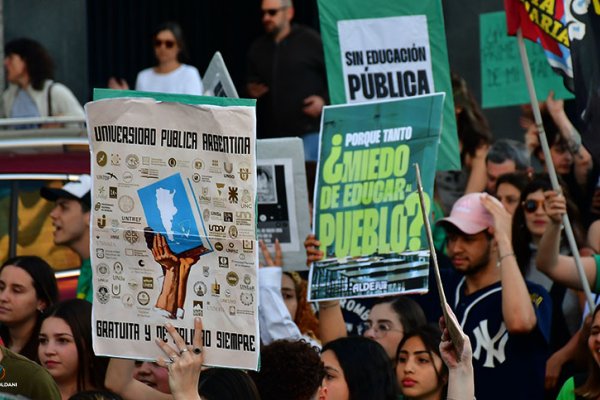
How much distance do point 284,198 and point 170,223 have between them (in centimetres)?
271

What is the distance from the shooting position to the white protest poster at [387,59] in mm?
10133

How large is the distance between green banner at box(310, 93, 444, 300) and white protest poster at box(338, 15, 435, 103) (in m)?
0.86

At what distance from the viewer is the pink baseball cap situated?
29.9 ft

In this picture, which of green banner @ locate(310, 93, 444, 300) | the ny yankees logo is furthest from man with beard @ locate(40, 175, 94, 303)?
the ny yankees logo

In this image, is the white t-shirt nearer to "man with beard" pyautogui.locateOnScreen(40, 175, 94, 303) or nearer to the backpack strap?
the backpack strap

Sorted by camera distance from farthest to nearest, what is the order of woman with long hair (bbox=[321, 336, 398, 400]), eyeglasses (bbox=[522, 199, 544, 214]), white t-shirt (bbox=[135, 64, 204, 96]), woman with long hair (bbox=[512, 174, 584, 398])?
white t-shirt (bbox=[135, 64, 204, 96])
eyeglasses (bbox=[522, 199, 544, 214])
woman with long hair (bbox=[512, 174, 584, 398])
woman with long hair (bbox=[321, 336, 398, 400])

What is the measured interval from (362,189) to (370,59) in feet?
4.18

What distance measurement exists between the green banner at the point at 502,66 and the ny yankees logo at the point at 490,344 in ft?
10.7

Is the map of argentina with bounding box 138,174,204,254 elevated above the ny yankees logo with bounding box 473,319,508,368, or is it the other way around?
the map of argentina with bounding box 138,174,204,254

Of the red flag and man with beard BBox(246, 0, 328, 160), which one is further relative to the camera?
man with beard BBox(246, 0, 328, 160)

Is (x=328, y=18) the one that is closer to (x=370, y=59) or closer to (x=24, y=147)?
(x=370, y=59)

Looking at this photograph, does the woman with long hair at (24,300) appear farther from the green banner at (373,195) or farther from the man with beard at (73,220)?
the green banner at (373,195)

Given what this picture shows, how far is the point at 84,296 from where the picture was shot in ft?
31.6

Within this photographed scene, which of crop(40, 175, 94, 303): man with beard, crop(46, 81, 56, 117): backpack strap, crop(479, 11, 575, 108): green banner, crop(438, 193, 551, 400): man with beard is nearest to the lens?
crop(438, 193, 551, 400): man with beard
